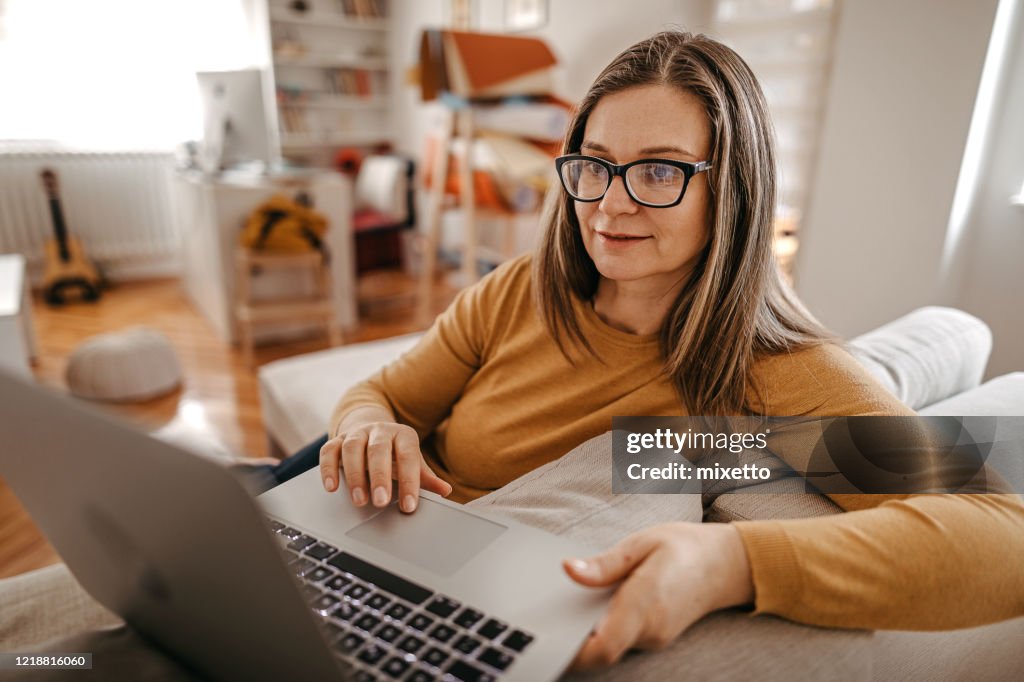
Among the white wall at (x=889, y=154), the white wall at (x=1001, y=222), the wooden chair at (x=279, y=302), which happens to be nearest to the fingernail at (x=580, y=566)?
the white wall at (x=1001, y=222)

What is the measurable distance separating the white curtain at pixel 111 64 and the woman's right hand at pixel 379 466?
4.09 metres

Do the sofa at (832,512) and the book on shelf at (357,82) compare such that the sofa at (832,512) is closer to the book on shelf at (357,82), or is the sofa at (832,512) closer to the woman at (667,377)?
the woman at (667,377)

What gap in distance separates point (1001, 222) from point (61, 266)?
4.75 m

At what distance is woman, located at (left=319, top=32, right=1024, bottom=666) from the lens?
56 centimetres

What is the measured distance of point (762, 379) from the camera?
80cm

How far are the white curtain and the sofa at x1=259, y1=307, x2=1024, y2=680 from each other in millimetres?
4232

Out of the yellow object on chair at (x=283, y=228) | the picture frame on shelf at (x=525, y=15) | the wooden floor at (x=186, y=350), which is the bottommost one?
the wooden floor at (x=186, y=350)

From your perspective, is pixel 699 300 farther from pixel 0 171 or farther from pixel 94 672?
pixel 0 171

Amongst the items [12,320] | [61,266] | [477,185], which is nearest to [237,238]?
[12,320]

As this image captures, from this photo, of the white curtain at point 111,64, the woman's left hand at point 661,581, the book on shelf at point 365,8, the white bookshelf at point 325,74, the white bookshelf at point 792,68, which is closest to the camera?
the woman's left hand at point 661,581

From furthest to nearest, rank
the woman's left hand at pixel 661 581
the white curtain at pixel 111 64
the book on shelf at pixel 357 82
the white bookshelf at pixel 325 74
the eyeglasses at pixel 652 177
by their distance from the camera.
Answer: the book on shelf at pixel 357 82
the white bookshelf at pixel 325 74
the white curtain at pixel 111 64
the eyeglasses at pixel 652 177
the woman's left hand at pixel 661 581

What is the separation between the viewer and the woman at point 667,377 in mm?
560

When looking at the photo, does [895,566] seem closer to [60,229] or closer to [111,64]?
[60,229]

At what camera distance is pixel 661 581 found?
0.51m
